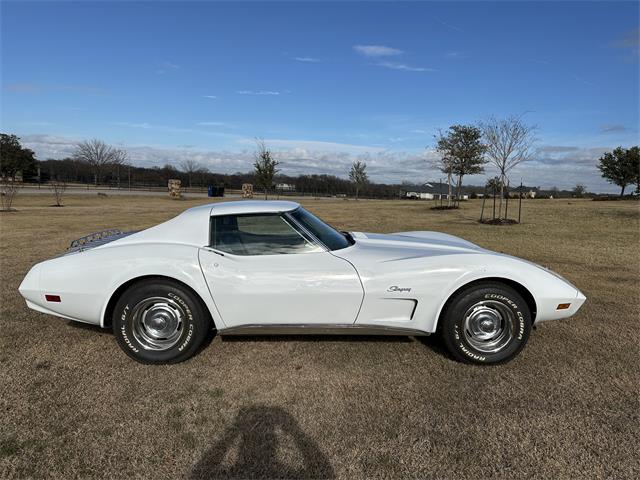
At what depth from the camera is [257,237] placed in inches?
137

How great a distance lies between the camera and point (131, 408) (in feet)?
9.18

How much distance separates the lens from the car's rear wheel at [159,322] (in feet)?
10.8

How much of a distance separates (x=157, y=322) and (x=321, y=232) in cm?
153

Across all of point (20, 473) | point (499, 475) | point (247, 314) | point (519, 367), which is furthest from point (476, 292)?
point (20, 473)

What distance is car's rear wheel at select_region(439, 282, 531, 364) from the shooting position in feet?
10.8

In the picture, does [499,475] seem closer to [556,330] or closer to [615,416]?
[615,416]

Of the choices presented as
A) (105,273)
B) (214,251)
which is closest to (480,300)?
(214,251)

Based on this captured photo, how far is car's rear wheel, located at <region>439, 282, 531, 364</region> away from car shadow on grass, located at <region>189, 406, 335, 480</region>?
4.83 ft

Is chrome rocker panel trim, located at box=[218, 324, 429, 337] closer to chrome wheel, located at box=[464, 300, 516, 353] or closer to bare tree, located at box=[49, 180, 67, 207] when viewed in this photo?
chrome wheel, located at box=[464, 300, 516, 353]

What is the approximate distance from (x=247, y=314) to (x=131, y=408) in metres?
1.00

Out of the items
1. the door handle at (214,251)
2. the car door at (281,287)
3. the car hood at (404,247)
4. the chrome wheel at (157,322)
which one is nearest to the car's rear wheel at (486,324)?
the car hood at (404,247)

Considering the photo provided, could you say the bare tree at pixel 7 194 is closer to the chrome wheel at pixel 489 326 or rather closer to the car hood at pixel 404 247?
the car hood at pixel 404 247

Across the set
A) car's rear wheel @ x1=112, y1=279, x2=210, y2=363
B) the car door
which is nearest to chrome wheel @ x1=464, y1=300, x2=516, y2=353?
the car door

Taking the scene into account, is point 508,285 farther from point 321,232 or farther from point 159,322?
point 159,322
